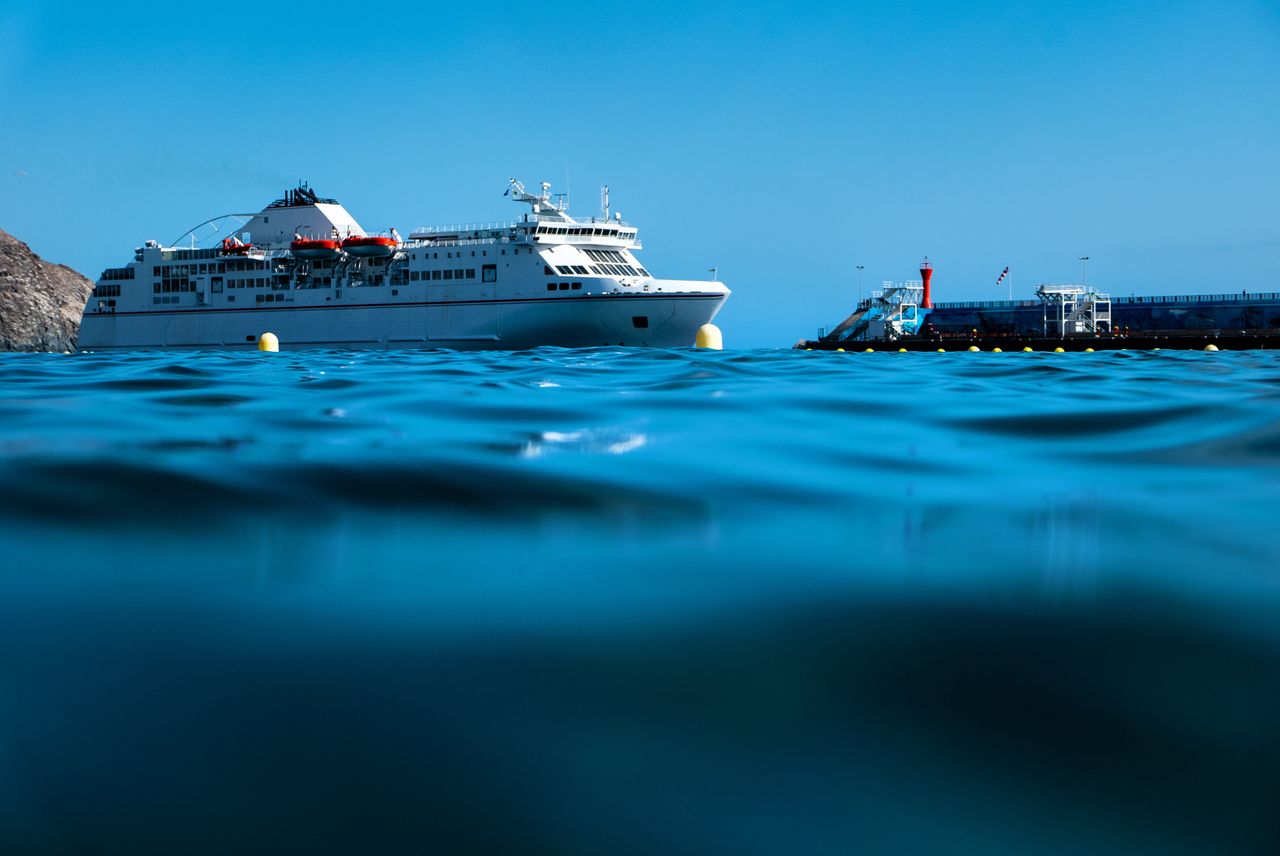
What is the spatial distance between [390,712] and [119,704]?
1.28 ft

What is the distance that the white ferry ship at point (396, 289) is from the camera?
3456 centimetres

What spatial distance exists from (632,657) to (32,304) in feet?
357

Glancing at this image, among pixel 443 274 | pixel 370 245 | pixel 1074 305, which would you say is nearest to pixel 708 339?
pixel 443 274

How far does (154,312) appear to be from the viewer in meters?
44.0

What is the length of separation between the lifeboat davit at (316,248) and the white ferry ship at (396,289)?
2.0 inches

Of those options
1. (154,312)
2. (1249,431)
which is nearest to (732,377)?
(1249,431)

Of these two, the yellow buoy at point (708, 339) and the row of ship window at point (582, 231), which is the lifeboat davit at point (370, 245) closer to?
the row of ship window at point (582, 231)

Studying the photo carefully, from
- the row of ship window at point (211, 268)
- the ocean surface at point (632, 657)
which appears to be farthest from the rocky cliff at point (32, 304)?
the ocean surface at point (632, 657)

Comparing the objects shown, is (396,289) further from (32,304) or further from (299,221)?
(32,304)

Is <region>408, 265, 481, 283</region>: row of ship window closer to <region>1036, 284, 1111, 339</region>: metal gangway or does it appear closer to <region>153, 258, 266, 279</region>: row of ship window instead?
<region>153, 258, 266, 279</region>: row of ship window

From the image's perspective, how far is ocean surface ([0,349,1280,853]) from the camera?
1050 millimetres

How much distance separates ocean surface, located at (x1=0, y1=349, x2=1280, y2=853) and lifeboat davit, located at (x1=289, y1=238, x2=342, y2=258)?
38906 millimetres

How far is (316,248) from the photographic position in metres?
39.8

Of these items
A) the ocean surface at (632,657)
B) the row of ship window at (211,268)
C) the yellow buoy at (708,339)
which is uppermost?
the row of ship window at (211,268)
